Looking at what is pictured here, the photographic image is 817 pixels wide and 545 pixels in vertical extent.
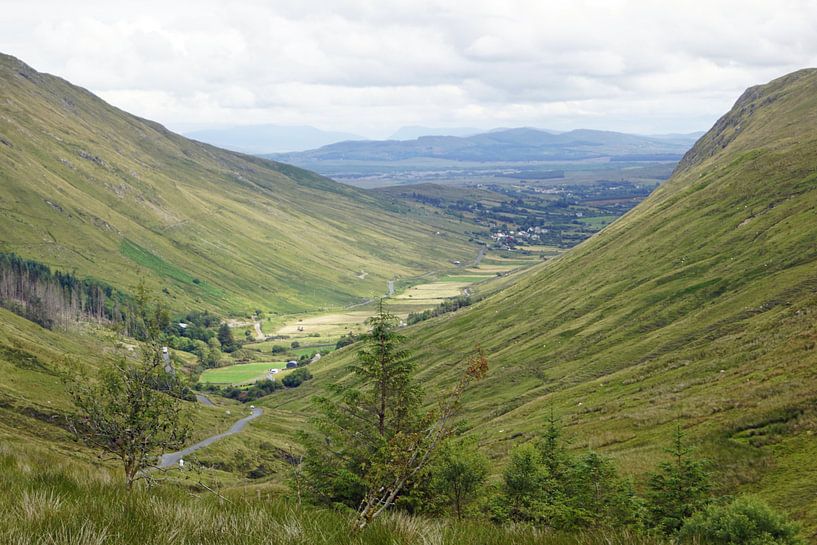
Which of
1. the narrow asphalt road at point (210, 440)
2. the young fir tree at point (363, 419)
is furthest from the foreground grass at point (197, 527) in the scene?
the narrow asphalt road at point (210, 440)

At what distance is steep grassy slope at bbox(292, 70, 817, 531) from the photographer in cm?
4878

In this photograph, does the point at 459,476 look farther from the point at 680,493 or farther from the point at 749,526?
the point at 749,526

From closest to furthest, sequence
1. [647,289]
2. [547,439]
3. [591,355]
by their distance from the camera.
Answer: [547,439] < [591,355] < [647,289]

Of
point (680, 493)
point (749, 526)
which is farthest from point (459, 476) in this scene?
point (749, 526)

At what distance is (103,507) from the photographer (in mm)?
7742

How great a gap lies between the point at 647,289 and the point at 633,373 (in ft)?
149

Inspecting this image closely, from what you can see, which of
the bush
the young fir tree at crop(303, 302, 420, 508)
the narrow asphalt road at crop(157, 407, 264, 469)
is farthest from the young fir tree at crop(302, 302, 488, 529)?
the narrow asphalt road at crop(157, 407, 264, 469)

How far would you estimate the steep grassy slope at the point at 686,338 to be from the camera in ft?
160

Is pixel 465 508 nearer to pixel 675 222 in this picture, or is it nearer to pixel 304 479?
pixel 304 479

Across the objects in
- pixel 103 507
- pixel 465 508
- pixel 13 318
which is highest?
pixel 103 507

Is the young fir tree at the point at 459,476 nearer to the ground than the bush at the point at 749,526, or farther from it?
nearer to the ground

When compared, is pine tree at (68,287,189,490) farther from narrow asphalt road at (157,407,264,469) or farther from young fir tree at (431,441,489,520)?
narrow asphalt road at (157,407,264,469)

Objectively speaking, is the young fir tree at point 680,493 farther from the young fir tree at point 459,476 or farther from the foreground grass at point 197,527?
the foreground grass at point 197,527

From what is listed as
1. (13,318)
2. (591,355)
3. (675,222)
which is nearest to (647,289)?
(591,355)
